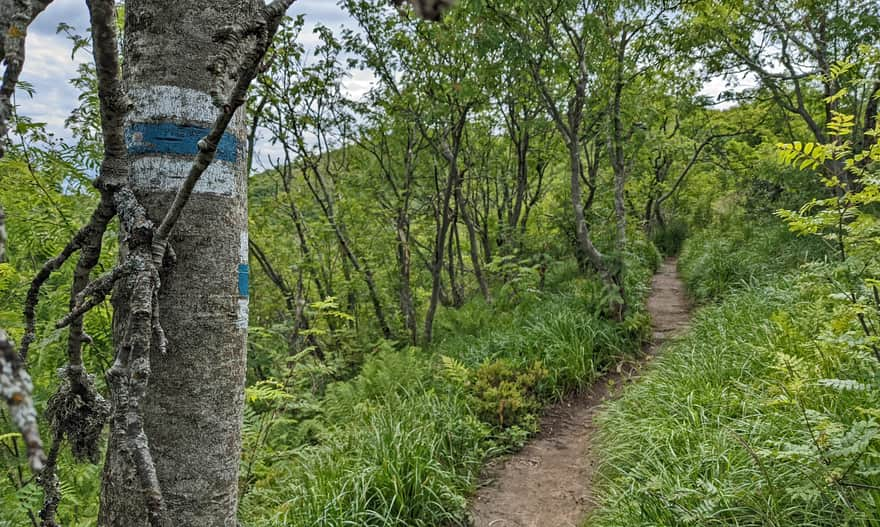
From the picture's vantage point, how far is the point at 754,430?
3209 mm

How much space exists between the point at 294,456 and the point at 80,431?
169 inches

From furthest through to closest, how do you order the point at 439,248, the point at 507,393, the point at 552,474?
the point at 439,248 → the point at 507,393 → the point at 552,474

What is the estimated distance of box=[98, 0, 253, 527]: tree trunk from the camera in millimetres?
995

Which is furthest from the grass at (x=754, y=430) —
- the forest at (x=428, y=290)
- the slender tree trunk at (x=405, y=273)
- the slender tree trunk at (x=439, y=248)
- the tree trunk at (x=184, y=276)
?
the slender tree trunk at (x=405, y=273)

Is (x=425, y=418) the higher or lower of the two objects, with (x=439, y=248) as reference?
lower

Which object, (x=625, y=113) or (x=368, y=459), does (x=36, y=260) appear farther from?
Result: (x=625, y=113)

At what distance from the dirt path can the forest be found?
0.03 m

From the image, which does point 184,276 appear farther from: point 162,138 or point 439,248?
point 439,248

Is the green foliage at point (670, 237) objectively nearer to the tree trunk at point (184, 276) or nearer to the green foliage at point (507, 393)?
the green foliage at point (507, 393)

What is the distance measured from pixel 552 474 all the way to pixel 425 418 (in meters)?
1.28

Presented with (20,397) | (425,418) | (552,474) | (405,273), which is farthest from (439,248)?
(20,397)

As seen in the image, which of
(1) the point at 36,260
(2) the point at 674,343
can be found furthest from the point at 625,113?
(1) the point at 36,260

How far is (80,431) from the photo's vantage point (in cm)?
98

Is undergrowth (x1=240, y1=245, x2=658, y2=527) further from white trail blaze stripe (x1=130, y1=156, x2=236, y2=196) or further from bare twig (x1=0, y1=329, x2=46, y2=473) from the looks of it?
bare twig (x1=0, y1=329, x2=46, y2=473)
